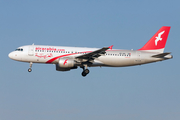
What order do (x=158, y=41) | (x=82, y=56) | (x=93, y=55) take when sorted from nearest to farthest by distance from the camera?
(x=82, y=56), (x=93, y=55), (x=158, y=41)

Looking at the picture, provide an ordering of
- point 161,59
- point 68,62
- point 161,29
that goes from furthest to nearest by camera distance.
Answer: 1. point 161,29
2. point 161,59
3. point 68,62

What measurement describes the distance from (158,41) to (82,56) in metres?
14.4

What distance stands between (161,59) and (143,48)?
12.7ft

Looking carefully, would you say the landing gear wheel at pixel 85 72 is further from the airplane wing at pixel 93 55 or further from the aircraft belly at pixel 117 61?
the aircraft belly at pixel 117 61

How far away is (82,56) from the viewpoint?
1970 inches

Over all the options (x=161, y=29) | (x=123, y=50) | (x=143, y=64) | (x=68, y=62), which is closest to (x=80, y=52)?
(x=68, y=62)

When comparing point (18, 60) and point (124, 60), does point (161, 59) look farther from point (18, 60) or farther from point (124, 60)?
point (18, 60)

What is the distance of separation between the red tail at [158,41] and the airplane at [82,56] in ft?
1.90

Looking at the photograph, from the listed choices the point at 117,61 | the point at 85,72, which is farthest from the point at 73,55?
the point at 117,61

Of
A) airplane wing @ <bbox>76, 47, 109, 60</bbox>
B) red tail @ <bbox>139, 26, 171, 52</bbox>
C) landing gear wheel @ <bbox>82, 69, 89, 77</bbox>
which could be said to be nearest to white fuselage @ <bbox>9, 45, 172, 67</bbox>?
airplane wing @ <bbox>76, 47, 109, 60</bbox>

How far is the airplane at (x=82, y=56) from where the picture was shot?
5050 cm

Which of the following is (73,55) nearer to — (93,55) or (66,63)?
(66,63)

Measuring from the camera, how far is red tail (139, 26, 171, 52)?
2189 inches

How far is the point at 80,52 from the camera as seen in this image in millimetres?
51688
